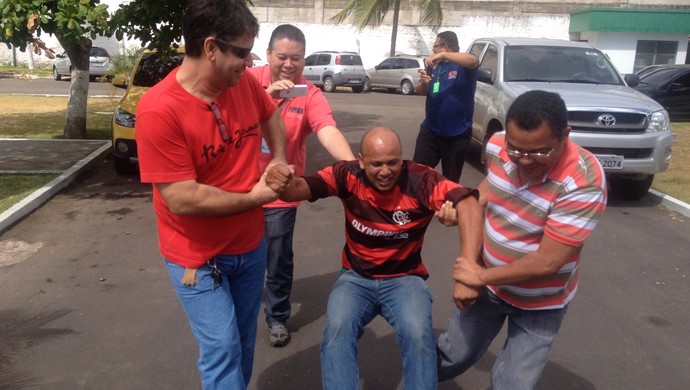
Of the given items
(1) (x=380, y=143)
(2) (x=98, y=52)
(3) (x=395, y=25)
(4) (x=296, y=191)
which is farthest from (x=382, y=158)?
(2) (x=98, y=52)

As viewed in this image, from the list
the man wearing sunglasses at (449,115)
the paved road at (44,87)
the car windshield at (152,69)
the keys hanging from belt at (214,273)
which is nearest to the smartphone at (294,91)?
the keys hanging from belt at (214,273)

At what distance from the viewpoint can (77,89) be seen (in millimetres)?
11570

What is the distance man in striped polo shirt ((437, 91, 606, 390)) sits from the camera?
2.54 meters

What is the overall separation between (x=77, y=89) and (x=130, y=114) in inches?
121

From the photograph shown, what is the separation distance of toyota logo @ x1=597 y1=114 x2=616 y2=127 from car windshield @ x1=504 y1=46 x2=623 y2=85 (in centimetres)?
120

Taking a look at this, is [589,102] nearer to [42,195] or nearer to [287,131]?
[287,131]

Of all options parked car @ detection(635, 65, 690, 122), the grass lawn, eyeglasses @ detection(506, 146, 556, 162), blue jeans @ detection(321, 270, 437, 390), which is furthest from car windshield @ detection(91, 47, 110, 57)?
eyeglasses @ detection(506, 146, 556, 162)

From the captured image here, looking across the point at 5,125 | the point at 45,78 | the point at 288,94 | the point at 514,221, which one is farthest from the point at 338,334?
the point at 45,78

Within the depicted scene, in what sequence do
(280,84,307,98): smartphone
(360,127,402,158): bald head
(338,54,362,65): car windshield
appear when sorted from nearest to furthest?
(360,127,402,158): bald head → (280,84,307,98): smartphone → (338,54,362,65): car windshield

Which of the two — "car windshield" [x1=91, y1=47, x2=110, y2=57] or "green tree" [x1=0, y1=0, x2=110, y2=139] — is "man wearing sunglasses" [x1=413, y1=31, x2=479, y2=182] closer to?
"green tree" [x1=0, y1=0, x2=110, y2=139]

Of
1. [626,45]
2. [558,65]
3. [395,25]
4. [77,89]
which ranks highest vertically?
[395,25]

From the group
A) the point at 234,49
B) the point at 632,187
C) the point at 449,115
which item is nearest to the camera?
the point at 234,49

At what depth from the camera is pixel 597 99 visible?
26.4 feet

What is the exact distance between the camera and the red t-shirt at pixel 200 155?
2395 millimetres
